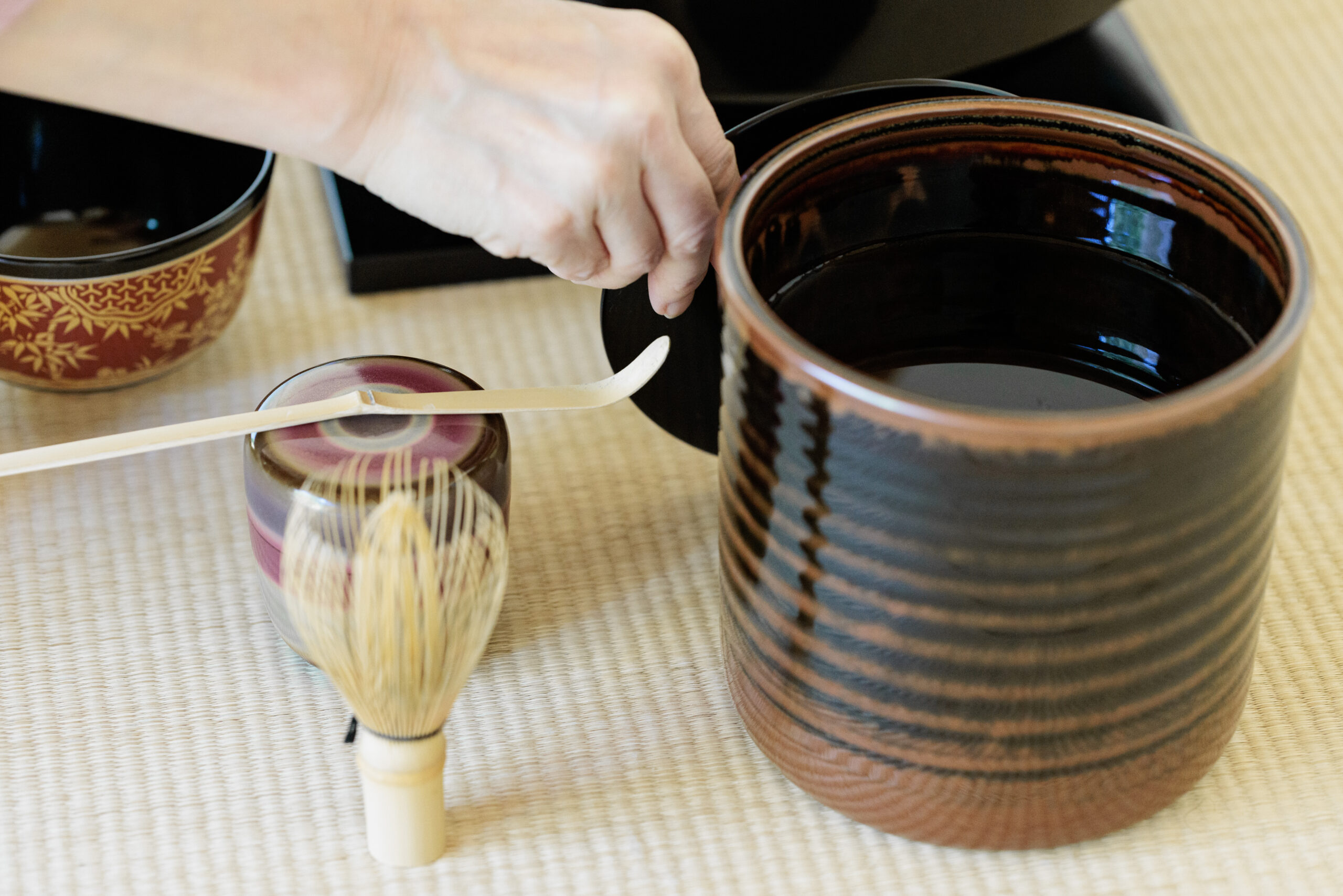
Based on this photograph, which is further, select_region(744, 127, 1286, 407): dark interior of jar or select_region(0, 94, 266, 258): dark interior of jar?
select_region(0, 94, 266, 258): dark interior of jar

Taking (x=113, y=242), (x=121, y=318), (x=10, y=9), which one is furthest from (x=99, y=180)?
(x=10, y=9)

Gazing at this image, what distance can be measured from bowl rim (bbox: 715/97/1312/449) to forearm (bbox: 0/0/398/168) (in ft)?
0.37

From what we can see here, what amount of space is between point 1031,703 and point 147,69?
28cm

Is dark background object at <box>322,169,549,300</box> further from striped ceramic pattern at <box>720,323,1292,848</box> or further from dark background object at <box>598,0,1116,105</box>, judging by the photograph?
striped ceramic pattern at <box>720,323,1292,848</box>

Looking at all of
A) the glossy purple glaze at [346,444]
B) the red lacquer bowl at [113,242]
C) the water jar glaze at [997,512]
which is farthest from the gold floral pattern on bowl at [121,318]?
the water jar glaze at [997,512]

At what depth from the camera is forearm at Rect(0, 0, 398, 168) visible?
1.27 ft

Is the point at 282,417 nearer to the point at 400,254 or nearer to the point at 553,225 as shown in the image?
the point at 553,225

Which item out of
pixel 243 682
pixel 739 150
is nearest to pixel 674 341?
pixel 739 150

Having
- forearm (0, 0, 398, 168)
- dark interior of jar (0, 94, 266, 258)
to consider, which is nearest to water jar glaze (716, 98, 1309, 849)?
forearm (0, 0, 398, 168)

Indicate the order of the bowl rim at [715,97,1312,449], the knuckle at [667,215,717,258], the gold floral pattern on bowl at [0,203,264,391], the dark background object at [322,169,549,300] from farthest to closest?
the dark background object at [322,169,549,300]
the gold floral pattern on bowl at [0,203,264,391]
the knuckle at [667,215,717,258]
the bowl rim at [715,97,1312,449]

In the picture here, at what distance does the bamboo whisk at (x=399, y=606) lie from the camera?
364 millimetres

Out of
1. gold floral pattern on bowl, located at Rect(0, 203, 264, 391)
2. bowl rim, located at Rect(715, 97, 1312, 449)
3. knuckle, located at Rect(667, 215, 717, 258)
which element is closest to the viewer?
bowl rim, located at Rect(715, 97, 1312, 449)

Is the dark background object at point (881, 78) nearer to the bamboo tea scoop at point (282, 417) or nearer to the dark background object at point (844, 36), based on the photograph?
the dark background object at point (844, 36)

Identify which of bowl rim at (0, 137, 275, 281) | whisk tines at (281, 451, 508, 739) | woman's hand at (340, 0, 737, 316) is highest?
woman's hand at (340, 0, 737, 316)
